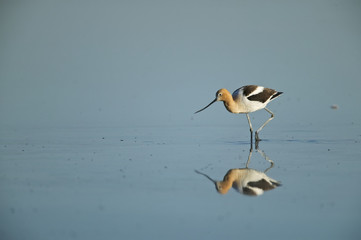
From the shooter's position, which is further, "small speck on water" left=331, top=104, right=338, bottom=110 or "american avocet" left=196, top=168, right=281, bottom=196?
"small speck on water" left=331, top=104, right=338, bottom=110

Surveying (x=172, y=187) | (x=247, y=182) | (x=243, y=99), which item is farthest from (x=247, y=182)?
(x=243, y=99)

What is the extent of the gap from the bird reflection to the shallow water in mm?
99

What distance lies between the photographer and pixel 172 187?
5.60m

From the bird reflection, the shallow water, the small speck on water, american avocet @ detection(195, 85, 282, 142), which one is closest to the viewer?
the shallow water

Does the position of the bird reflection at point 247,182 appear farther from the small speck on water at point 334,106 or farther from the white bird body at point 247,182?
the small speck on water at point 334,106

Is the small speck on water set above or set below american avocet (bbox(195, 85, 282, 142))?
above

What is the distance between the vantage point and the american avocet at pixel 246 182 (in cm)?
541

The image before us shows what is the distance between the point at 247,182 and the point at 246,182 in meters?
0.01

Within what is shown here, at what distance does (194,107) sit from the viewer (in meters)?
11.2

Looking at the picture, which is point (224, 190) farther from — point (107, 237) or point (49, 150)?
point (49, 150)

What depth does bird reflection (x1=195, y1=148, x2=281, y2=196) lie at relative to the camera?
5.41 m

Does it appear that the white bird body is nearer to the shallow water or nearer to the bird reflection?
the bird reflection

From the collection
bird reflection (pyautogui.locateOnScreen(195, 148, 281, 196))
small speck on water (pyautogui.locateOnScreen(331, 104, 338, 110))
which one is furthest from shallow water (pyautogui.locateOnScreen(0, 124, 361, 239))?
small speck on water (pyautogui.locateOnScreen(331, 104, 338, 110))

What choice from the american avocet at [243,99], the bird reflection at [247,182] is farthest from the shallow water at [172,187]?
the american avocet at [243,99]
